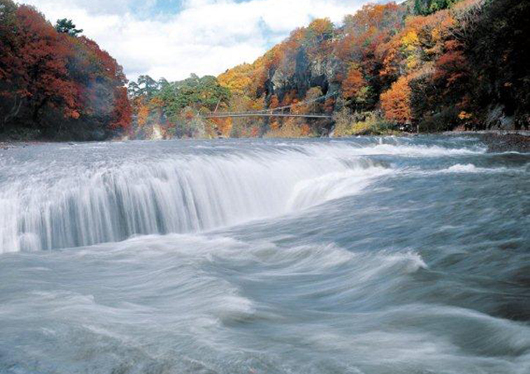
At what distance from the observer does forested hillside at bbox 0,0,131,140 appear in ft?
103

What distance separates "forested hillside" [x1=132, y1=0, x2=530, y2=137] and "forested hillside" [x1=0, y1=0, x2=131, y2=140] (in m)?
22.0

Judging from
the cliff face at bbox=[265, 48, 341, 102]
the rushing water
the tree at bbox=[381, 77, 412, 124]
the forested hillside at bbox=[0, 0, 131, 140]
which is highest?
the cliff face at bbox=[265, 48, 341, 102]

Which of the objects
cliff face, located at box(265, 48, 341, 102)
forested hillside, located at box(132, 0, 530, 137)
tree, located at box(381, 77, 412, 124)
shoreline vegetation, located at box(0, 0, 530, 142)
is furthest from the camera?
cliff face, located at box(265, 48, 341, 102)

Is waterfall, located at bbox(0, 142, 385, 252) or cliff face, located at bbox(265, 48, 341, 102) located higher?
cliff face, located at bbox(265, 48, 341, 102)

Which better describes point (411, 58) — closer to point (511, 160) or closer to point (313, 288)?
point (511, 160)

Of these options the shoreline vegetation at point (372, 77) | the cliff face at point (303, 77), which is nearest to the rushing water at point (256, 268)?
the shoreline vegetation at point (372, 77)

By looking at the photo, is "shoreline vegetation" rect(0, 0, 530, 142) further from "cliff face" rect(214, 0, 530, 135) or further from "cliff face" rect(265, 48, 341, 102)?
"cliff face" rect(265, 48, 341, 102)

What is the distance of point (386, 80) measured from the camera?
5016 centimetres

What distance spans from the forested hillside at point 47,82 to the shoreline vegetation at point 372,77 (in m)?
0.07

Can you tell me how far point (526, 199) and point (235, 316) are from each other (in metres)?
5.99

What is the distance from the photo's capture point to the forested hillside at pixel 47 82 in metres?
31.3

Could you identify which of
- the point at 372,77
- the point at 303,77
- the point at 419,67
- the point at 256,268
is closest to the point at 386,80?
the point at 372,77

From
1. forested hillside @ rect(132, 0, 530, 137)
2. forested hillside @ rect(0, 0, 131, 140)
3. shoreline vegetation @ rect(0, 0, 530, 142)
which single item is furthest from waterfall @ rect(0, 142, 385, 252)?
forested hillside @ rect(0, 0, 131, 140)

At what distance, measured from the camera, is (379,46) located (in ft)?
169
